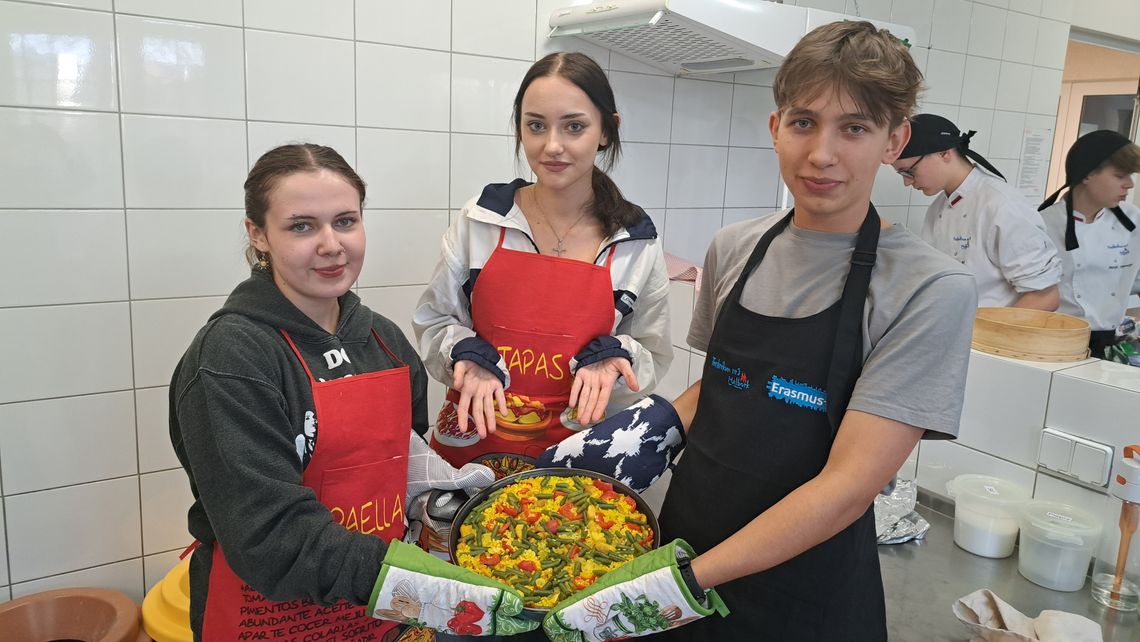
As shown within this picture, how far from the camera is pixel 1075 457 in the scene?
150 centimetres

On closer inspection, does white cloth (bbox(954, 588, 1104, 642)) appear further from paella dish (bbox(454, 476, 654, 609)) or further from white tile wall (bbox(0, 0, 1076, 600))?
paella dish (bbox(454, 476, 654, 609))

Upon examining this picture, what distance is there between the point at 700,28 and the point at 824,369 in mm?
1392

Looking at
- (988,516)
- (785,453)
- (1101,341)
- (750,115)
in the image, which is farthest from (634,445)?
(750,115)

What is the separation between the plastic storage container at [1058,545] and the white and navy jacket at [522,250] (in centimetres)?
83

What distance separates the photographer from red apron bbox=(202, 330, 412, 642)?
114 cm

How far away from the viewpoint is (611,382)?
1.53 m

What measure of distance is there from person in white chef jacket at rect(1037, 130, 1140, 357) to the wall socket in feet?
0.99

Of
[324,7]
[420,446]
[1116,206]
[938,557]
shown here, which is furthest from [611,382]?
[324,7]

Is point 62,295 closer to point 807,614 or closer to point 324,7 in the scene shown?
point 324,7

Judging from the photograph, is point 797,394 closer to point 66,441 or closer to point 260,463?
point 260,463

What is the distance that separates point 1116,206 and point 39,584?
Result: 9.63 ft

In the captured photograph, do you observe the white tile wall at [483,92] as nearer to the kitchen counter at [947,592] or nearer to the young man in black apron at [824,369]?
the young man in black apron at [824,369]

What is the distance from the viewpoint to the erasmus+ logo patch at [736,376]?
113 centimetres

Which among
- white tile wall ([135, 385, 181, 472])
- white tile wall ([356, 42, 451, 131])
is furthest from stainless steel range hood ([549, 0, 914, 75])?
white tile wall ([135, 385, 181, 472])
